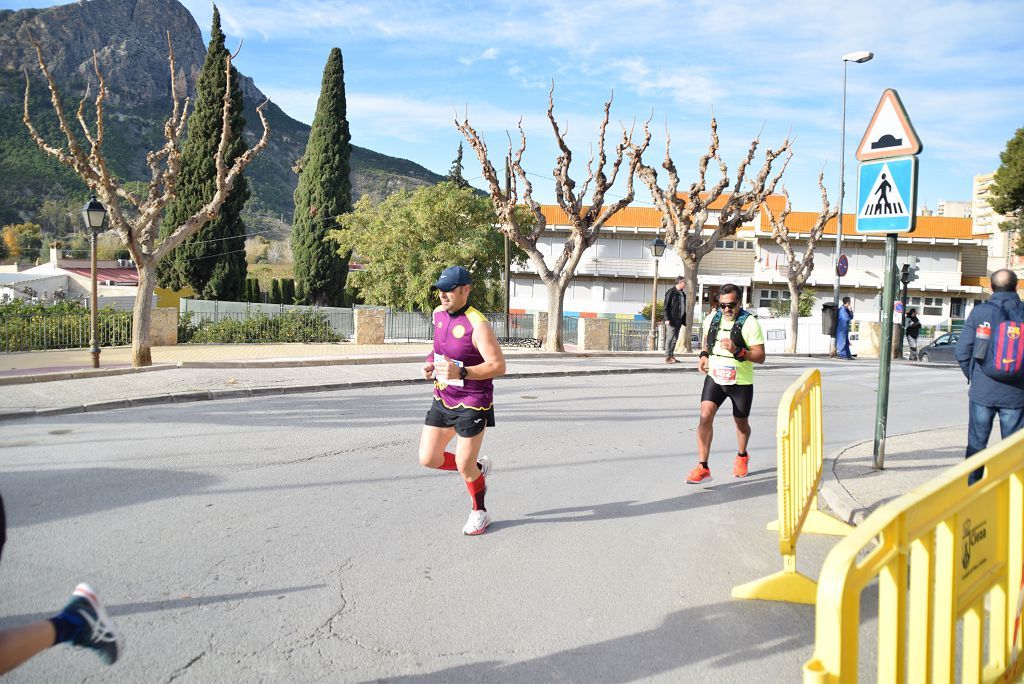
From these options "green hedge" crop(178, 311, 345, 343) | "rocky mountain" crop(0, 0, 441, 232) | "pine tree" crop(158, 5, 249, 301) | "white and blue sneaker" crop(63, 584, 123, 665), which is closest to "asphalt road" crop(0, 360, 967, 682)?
"white and blue sneaker" crop(63, 584, 123, 665)

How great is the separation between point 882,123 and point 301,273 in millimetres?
43289

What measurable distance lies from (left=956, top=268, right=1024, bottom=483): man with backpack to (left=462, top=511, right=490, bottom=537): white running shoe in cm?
372

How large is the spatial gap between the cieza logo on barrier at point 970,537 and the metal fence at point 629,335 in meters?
26.2

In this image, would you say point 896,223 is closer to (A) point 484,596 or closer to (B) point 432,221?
(A) point 484,596

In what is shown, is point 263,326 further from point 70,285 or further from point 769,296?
point 769,296

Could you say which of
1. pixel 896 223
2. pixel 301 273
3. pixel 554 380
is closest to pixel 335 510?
pixel 896 223

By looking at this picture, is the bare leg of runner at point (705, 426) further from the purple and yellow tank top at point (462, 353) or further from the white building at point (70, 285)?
the white building at point (70, 285)

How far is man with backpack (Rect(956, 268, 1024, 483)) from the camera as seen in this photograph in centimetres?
587

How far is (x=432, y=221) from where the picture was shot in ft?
113

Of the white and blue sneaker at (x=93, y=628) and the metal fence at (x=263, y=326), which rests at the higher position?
the metal fence at (x=263, y=326)

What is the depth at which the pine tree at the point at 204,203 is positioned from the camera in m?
38.3

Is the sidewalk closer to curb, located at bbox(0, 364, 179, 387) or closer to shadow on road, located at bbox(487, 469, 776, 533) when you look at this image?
shadow on road, located at bbox(487, 469, 776, 533)

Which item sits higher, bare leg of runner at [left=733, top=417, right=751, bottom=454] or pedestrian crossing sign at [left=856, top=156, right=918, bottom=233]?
pedestrian crossing sign at [left=856, top=156, right=918, bottom=233]

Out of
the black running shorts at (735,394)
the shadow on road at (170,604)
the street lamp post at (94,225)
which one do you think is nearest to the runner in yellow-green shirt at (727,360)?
the black running shorts at (735,394)
